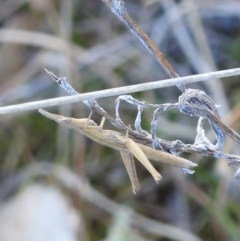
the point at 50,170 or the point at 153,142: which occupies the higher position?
the point at 50,170

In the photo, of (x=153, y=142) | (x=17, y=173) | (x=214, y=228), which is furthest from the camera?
(x=17, y=173)

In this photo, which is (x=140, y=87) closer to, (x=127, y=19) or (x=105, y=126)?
(x=127, y=19)

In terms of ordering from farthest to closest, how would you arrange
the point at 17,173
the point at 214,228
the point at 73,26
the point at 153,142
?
the point at 73,26, the point at 17,173, the point at 214,228, the point at 153,142

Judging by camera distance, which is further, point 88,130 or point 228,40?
point 228,40

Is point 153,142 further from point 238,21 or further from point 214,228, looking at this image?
point 238,21

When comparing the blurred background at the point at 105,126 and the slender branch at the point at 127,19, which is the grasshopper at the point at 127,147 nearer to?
the slender branch at the point at 127,19

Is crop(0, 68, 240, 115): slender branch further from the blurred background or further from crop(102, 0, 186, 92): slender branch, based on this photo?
the blurred background

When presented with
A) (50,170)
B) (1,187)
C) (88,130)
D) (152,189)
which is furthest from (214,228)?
(88,130)

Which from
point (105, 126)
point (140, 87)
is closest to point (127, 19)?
point (140, 87)
